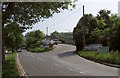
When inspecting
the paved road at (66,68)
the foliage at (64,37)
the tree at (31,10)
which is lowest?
the paved road at (66,68)

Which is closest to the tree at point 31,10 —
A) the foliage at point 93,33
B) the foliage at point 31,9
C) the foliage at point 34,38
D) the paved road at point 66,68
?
the foliage at point 31,9

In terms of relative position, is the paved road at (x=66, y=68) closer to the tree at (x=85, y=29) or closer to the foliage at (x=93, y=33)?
the foliage at (x=93, y=33)

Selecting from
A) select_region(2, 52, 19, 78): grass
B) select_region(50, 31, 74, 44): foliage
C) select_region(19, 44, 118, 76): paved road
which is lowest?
select_region(19, 44, 118, 76): paved road

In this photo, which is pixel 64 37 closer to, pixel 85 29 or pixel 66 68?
pixel 85 29

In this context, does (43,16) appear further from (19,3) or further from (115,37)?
(115,37)

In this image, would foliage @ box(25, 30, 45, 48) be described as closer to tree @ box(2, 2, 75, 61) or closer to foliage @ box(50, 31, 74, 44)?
foliage @ box(50, 31, 74, 44)

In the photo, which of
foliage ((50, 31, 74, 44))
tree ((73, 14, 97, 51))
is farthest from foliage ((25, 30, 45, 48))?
tree ((73, 14, 97, 51))

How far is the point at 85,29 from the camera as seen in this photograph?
64125 mm

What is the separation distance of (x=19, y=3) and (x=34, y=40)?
115841 mm

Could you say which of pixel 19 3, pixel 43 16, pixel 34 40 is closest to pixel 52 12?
Answer: pixel 43 16

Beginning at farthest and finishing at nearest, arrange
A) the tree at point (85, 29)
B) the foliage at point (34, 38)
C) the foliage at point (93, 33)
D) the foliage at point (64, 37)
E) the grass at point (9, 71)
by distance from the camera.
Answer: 1. the foliage at point (34, 38)
2. the foliage at point (64, 37)
3. the tree at point (85, 29)
4. the foliage at point (93, 33)
5. the grass at point (9, 71)

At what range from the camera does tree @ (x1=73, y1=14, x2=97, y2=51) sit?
6175 cm

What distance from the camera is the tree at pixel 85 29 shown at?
61.8 metres

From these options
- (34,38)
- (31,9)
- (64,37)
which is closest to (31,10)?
(31,9)
